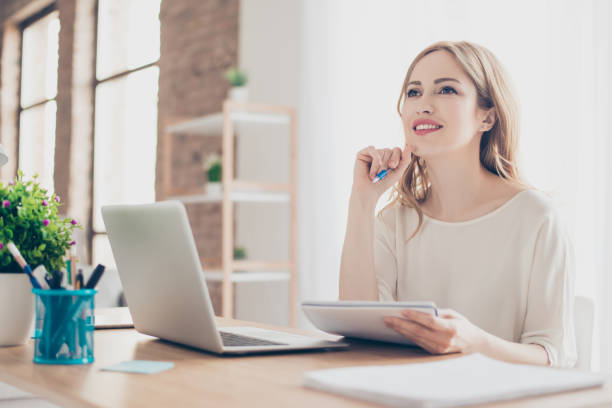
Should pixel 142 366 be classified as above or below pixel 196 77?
below

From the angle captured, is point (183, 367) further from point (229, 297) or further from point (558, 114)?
Result: point (229, 297)

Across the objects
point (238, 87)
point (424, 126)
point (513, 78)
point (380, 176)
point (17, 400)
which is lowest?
point (17, 400)

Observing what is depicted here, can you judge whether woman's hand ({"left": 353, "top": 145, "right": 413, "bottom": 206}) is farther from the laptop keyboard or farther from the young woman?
the laptop keyboard

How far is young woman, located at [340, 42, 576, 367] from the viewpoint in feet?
5.07

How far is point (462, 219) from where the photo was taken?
5.58 ft

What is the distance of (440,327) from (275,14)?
3.41m

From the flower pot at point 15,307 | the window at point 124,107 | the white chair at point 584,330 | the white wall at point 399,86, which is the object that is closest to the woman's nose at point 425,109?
the white wall at point 399,86

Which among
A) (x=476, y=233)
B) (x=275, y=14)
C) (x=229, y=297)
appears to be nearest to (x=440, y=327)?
(x=476, y=233)

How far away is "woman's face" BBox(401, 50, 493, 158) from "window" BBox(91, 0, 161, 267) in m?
4.33

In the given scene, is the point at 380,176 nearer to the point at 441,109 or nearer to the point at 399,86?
the point at 441,109

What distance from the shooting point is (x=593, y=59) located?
2.35 meters

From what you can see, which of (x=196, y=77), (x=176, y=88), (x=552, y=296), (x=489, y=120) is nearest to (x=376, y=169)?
(x=489, y=120)

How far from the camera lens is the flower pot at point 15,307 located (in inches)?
45.1

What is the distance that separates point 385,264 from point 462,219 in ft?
0.73
